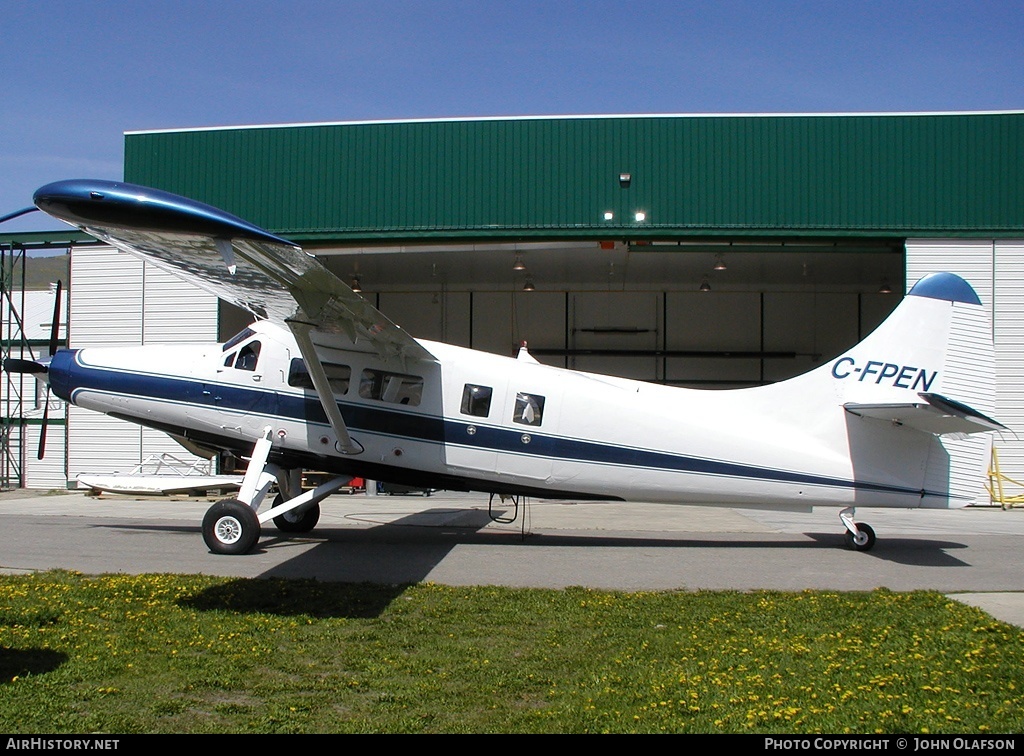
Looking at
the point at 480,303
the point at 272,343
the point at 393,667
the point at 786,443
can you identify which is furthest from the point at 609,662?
the point at 480,303

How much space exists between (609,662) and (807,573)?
5.16m

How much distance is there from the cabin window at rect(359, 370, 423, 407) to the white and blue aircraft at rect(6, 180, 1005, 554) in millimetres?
23

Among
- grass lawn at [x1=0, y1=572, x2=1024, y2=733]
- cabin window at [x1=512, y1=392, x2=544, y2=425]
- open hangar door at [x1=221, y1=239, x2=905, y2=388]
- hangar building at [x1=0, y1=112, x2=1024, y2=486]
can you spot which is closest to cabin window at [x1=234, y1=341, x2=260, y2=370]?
cabin window at [x1=512, y1=392, x2=544, y2=425]

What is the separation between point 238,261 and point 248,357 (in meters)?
4.46

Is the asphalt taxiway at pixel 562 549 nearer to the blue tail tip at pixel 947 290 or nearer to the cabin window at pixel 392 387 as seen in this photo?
the cabin window at pixel 392 387

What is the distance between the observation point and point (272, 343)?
41.4 feet

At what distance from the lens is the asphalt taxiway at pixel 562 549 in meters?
10.0

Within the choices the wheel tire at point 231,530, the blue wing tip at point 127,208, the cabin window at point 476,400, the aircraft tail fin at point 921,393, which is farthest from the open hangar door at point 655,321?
the blue wing tip at point 127,208

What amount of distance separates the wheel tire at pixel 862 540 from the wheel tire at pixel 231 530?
8.54 m

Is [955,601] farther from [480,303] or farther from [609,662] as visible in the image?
[480,303]

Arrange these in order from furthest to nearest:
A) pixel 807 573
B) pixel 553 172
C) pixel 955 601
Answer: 1. pixel 553 172
2. pixel 807 573
3. pixel 955 601

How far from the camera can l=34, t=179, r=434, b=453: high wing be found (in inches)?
276

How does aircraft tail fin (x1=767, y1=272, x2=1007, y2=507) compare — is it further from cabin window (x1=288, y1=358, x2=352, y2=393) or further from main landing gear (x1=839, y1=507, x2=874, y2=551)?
cabin window (x1=288, y1=358, x2=352, y2=393)

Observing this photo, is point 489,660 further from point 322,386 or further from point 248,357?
point 248,357
